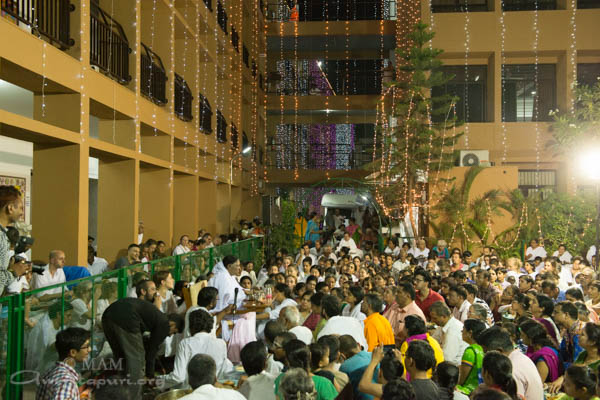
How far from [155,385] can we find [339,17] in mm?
26142

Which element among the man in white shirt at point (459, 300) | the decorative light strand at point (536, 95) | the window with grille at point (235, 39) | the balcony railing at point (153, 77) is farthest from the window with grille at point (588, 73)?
the man in white shirt at point (459, 300)

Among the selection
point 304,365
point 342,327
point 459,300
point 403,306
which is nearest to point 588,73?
point 459,300

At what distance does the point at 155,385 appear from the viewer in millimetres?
7211

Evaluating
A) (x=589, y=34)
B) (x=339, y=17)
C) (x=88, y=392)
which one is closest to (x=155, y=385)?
(x=88, y=392)

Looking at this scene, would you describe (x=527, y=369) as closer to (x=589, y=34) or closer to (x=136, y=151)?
(x=136, y=151)

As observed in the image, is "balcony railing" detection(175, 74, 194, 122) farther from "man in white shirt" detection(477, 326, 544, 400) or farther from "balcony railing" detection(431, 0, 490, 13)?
"man in white shirt" detection(477, 326, 544, 400)

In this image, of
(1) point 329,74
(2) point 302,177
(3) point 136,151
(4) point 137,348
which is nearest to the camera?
(4) point 137,348

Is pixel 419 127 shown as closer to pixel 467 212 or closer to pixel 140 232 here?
pixel 467 212

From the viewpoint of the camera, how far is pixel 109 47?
13539 millimetres

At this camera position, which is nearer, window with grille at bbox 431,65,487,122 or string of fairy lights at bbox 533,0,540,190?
string of fairy lights at bbox 533,0,540,190

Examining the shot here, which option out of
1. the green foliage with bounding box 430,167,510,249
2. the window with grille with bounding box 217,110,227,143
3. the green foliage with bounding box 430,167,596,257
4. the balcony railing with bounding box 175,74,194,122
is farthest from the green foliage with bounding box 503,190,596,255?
the balcony railing with bounding box 175,74,194,122

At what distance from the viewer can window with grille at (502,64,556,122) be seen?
24828 millimetres

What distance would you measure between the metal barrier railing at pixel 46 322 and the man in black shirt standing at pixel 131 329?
0.39 meters

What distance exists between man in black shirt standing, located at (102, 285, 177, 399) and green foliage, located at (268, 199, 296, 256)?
12956mm
